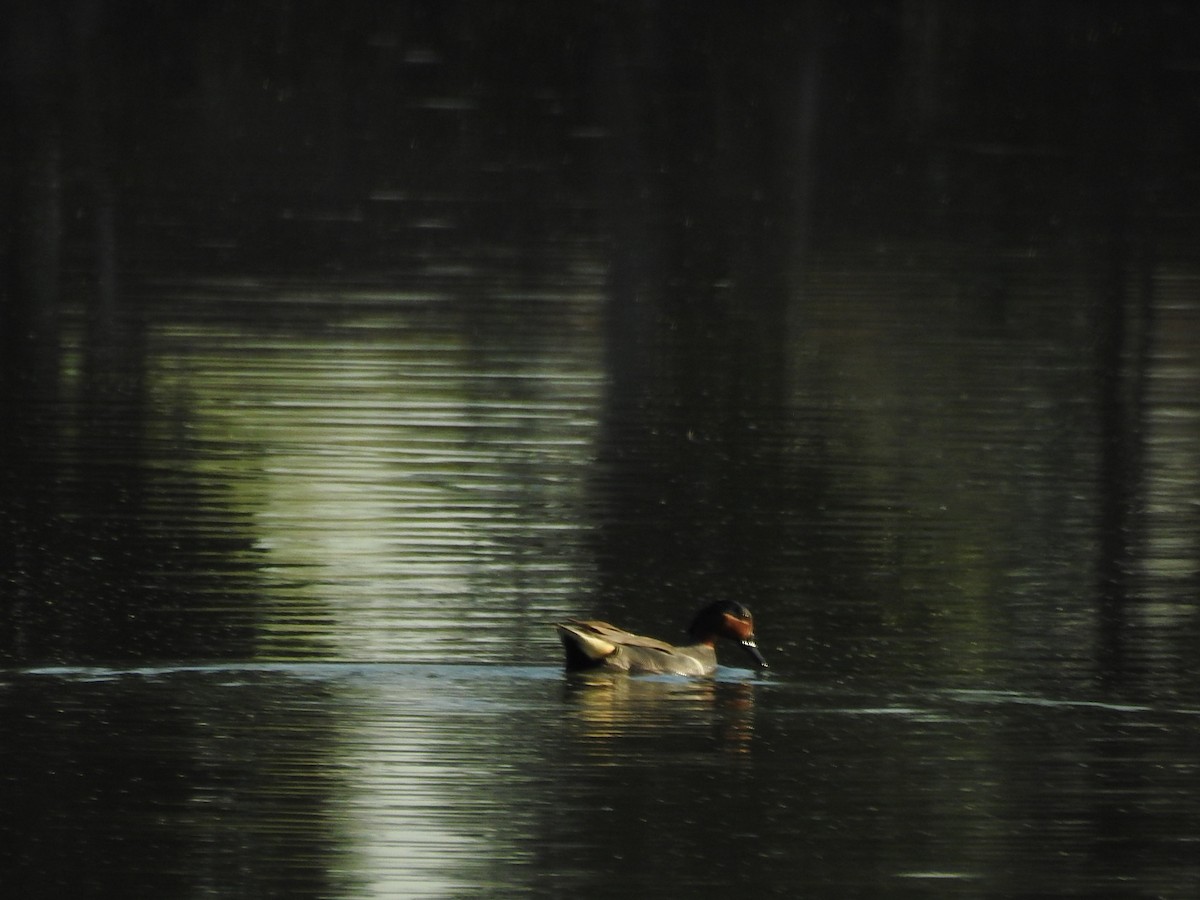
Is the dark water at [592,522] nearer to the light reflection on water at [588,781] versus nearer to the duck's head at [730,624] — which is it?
the light reflection on water at [588,781]

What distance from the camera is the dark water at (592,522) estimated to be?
36.5 feet

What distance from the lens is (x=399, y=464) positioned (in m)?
19.4

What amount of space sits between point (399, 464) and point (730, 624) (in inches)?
234

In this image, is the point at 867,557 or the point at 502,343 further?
the point at 502,343

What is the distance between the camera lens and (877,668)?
45.6ft

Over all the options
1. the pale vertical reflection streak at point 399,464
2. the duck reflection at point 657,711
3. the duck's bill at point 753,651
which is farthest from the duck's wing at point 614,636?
the pale vertical reflection streak at point 399,464

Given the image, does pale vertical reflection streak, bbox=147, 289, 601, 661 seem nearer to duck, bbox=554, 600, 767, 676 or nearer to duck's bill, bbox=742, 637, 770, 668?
duck, bbox=554, 600, 767, 676

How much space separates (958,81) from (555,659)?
4479cm

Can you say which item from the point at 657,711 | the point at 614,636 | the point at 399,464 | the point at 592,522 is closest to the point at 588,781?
the point at 657,711

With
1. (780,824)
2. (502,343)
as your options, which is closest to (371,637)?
(780,824)

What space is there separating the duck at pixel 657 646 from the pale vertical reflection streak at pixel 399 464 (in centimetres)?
66

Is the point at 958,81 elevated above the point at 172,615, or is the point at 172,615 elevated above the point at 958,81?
the point at 958,81

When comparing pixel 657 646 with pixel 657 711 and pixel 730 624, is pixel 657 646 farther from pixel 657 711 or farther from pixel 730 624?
pixel 657 711

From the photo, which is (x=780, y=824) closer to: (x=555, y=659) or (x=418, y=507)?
(x=555, y=659)
